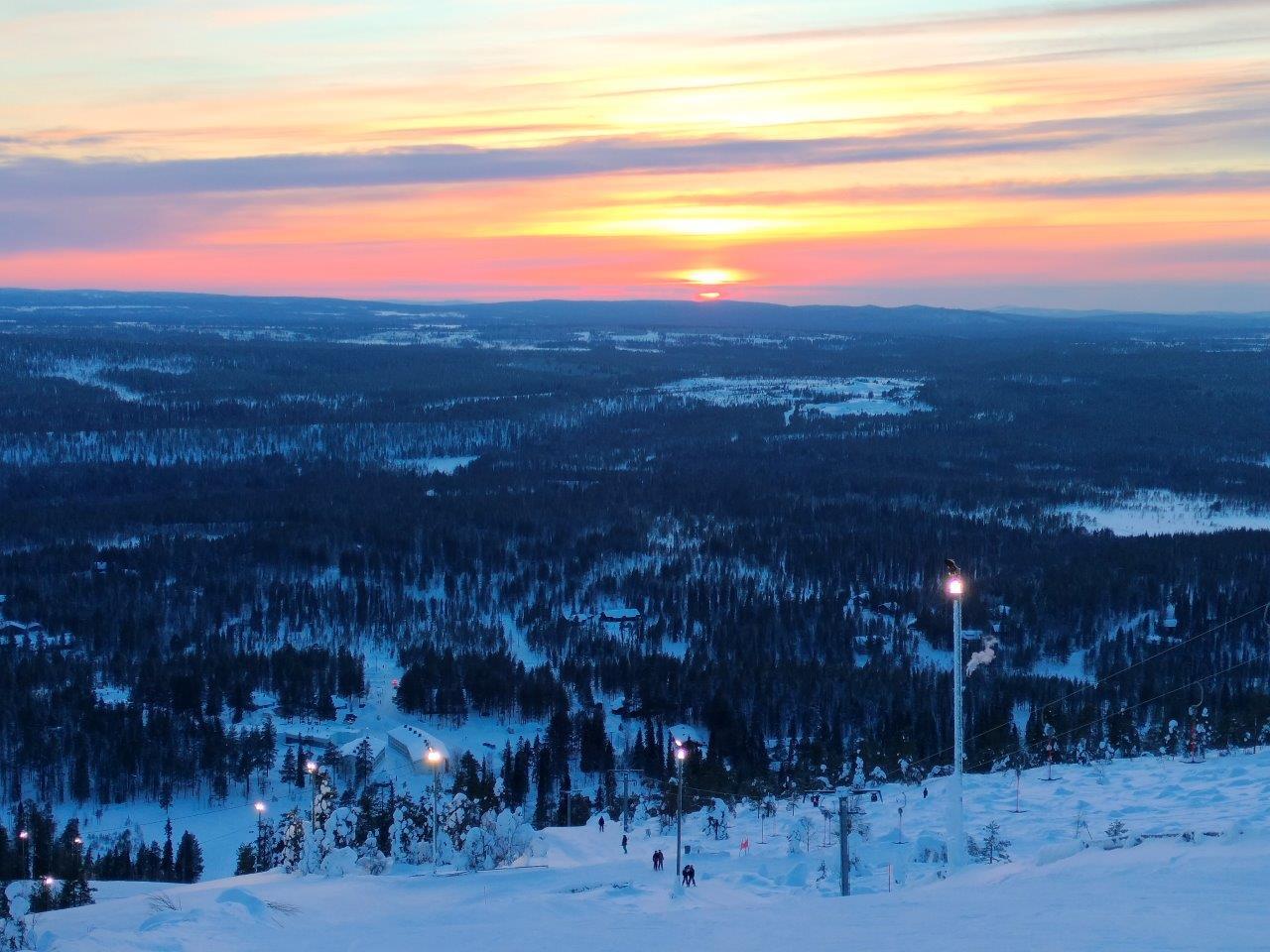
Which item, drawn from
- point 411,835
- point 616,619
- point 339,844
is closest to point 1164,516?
point 616,619

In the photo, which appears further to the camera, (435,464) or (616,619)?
(435,464)

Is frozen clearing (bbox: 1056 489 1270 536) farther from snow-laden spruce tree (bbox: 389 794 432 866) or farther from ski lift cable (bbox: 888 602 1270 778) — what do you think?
snow-laden spruce tree (bbox: 389 794 432 866)

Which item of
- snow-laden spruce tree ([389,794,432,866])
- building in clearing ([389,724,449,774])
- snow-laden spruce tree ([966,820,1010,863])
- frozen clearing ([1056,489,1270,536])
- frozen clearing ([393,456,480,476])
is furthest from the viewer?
frozen clearing ([393,456,480,476])

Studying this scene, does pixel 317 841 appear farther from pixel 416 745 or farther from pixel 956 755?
pixel 416 745

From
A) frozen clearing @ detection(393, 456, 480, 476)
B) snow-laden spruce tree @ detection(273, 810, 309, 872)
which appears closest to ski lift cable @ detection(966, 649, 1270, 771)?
snow-laden spruce tree @ detection(273, 810, 309, 872)

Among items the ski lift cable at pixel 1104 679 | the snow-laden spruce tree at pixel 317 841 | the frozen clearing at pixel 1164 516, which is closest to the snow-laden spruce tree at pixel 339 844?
the snow-laden spruce tree at pixel 317 841

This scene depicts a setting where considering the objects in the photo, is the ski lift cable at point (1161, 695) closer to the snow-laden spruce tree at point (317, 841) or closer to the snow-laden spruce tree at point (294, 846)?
the snow-laden spruce tree at point (317, 841)
